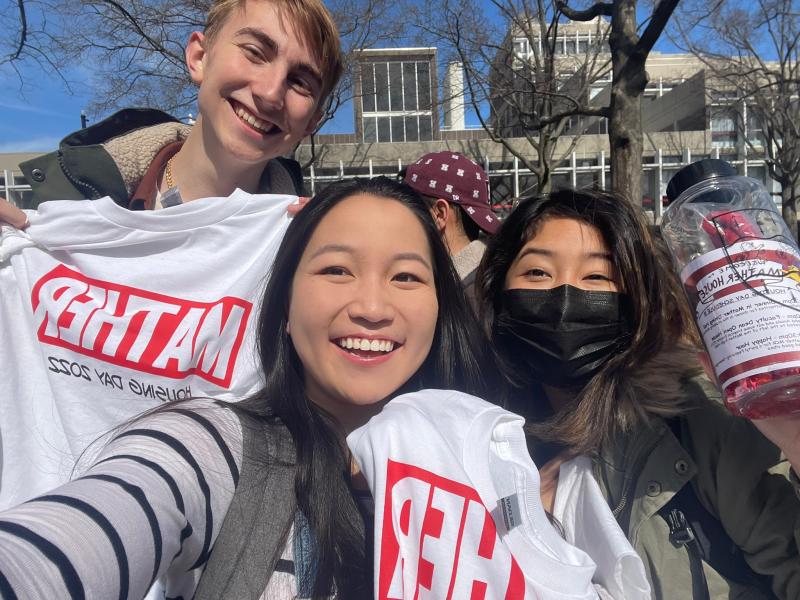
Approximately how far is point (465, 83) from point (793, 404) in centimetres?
1250

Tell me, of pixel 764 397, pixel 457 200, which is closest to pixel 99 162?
pixel 457 200

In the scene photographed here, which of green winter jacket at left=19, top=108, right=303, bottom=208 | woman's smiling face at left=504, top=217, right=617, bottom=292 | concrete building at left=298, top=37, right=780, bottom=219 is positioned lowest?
woman's smiling face at left=504, top=217, right=617, bottom=292

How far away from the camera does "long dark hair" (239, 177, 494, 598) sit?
4.83 feet

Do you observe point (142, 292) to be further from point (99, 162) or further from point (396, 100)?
point (396, 100)

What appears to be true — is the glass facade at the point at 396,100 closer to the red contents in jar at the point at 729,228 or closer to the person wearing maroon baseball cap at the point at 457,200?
the person wearing maroon baseball cap at the point at 457,200

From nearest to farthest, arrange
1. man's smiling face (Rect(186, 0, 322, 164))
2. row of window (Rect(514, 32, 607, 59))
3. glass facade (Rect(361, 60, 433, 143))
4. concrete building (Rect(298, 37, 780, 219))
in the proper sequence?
man's smiling face (Rect(186, 0, 322, 164)), row of window (Rect(514, 32, 607, 59)), glass facade (Rect(361, 60, 433, 143)), concrete building (Rect(298, 37, 780, 219))

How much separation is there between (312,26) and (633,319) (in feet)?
5.74

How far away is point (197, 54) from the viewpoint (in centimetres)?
257

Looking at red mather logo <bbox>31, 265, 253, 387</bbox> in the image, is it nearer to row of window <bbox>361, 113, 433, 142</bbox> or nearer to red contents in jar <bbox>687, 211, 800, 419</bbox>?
red contents in jar <bbox>687, 211, 800, 419</bbox>

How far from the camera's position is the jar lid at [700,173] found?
155 centimetres

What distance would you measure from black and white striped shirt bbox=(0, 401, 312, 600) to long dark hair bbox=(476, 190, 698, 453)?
956 millimetres

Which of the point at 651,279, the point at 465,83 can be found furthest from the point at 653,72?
the point at 651,279

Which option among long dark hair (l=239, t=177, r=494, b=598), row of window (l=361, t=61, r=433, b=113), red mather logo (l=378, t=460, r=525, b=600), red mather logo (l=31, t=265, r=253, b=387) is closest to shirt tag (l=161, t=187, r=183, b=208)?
red mather logo (l=31, t=265, r=253, b=387)

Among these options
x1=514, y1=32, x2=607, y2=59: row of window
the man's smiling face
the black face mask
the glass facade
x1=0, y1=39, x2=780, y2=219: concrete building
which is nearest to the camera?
the black face mask
